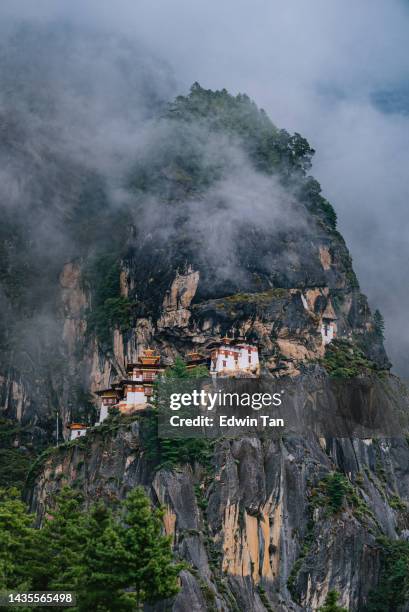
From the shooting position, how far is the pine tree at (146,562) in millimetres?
42188

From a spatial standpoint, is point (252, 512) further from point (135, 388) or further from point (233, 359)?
point (233, 359)

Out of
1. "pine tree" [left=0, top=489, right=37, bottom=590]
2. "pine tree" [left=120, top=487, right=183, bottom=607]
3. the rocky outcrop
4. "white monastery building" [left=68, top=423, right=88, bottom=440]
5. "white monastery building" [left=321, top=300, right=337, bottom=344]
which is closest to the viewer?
"pine tree" [left=120, top=487, right=183, bottom=607]

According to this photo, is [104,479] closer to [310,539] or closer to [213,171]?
[310,539]

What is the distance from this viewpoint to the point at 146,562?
42406 millimetres

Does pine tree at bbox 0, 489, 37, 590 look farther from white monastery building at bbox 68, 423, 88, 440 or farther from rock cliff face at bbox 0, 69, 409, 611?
white monastery building at bbox 68, 423, 88, 440

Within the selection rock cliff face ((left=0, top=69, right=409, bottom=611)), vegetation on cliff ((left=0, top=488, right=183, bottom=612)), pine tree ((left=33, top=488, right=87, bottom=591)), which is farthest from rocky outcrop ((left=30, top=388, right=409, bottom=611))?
vegetation on cliff ((left=0, top=488, right=183, bottom=612))

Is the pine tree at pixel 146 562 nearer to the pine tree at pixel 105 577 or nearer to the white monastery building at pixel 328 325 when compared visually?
the pine tree at pixel 105 577

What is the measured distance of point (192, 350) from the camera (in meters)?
90.2

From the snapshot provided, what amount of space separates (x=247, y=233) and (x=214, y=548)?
35.2 m

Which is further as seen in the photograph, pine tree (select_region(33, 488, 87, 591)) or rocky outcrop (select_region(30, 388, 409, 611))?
rocky outcrop (select_region(30, 388, 409, 611))

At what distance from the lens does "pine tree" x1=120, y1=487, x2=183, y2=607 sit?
42.2 meters

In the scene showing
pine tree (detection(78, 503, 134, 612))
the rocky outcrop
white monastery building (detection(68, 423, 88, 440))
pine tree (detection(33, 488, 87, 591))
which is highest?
white monastery building (detection(68, 423, 88, 440))

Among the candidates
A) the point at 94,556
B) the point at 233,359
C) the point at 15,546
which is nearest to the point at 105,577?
the point at 94,556

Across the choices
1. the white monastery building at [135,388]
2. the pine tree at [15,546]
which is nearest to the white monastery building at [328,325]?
the white monastery building at [135,388]
